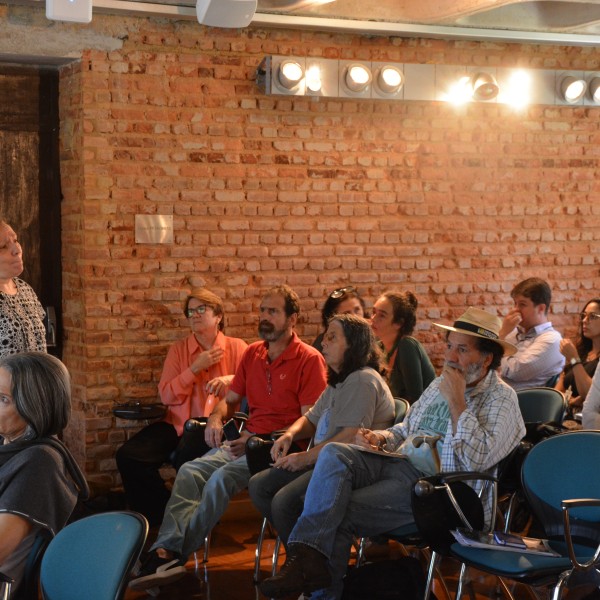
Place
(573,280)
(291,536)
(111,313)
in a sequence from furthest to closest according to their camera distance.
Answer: (573,280) < (111,313) < (291,536)

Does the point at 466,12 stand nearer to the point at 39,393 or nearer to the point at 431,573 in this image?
the point at 431,573

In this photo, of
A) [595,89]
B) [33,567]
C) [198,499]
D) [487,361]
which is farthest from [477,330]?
[595,89]

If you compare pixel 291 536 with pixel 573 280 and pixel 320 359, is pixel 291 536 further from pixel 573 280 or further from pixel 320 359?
pixel 573 280

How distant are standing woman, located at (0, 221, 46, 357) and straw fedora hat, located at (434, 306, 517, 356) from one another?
6.94ft

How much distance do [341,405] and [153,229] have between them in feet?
6.71

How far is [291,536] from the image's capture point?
436 centimetres

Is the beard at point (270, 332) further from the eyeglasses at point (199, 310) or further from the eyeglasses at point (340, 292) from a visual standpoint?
the eyeglasses at point (340, 292)

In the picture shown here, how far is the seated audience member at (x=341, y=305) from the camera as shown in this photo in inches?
→ 250

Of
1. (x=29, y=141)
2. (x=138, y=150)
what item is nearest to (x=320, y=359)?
(x=138, y=150)

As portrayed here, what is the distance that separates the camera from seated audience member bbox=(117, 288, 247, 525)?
587cm

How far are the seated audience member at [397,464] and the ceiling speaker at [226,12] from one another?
6.76ft

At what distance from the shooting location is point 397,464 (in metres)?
4.57

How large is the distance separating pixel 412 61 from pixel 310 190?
1149 mm

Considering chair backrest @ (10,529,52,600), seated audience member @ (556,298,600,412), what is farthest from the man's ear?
chair backrest @ (10,529,52,600)
